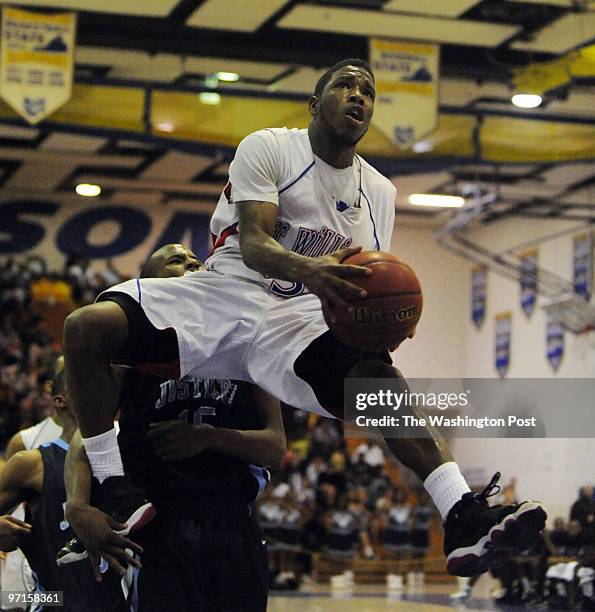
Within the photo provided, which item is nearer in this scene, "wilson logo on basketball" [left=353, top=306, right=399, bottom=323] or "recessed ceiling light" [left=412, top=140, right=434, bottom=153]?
"wilson logo on basketball" [left=353, top=306, right=399, bottom=323]

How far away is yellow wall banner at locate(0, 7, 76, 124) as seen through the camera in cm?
1141

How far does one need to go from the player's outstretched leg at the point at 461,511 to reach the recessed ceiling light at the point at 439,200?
14.5m

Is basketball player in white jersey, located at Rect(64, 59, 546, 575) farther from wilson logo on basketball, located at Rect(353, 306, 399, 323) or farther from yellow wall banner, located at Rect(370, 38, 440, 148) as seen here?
yellow wall banner, located at Rect(370, 38, 440, 148)

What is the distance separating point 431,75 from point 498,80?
206 cm

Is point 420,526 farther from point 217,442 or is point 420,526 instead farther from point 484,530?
point 484,530

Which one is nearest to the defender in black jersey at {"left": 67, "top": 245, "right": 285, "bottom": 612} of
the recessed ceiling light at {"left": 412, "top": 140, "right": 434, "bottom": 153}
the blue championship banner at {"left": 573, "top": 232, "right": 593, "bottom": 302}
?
the recessed ceiling light at {"left": 412, "top": 140, "right": 434, "bottom": 153}

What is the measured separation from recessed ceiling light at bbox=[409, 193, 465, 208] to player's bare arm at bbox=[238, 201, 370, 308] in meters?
14.3

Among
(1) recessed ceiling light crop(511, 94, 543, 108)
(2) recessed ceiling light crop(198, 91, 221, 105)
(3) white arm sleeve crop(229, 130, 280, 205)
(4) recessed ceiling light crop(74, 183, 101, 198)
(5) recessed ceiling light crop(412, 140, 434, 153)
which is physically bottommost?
(3) white arm sleeve crop(229, 130, 280, 205)

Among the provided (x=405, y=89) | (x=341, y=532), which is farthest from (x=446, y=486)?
(x=341, y=532)

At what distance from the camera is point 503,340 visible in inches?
812

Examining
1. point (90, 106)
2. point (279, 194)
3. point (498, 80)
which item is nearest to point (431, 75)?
point (498, 80)

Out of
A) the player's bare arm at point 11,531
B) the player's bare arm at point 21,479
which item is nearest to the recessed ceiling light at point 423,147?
the player's bare arm at point 21,479

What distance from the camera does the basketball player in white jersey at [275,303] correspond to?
3.68 meters

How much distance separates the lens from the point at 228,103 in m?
13.2
